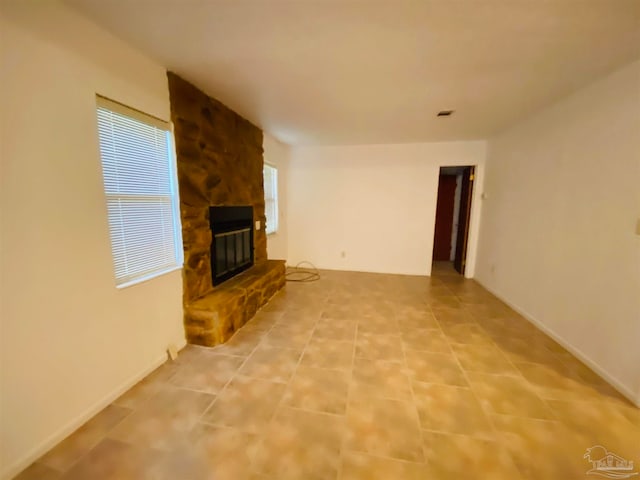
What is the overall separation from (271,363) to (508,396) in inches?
68.9

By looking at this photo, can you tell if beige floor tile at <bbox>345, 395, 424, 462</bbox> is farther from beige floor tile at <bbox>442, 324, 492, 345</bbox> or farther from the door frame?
the door frame

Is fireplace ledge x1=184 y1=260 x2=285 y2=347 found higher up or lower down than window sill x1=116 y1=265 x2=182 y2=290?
lower down

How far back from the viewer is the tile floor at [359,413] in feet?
4.39

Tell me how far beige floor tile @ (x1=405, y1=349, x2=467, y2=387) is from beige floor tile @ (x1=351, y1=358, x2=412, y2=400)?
113mm

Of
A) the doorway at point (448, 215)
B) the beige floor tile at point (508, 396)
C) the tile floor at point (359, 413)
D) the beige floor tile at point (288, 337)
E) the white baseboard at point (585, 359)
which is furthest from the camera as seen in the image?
the doorway at point (448, 215)

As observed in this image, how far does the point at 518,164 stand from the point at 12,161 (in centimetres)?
459

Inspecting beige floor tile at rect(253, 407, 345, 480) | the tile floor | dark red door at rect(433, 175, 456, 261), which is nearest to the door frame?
dark red door at rect(433, 175, 456, 261)

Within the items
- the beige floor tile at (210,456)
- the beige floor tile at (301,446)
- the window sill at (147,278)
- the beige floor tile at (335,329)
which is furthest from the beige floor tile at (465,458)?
the window sill at (147,278)

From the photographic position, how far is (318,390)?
6.16 feet

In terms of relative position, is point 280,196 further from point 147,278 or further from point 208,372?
point 208,372

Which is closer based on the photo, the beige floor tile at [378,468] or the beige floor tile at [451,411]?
the beige floor tile at [378,468]

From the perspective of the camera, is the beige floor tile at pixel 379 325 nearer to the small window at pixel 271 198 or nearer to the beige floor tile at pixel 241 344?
the beige floor tile at pixel 241 344

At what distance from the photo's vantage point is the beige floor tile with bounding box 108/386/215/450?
4.88 feet

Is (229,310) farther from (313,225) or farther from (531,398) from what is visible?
(313,225)
